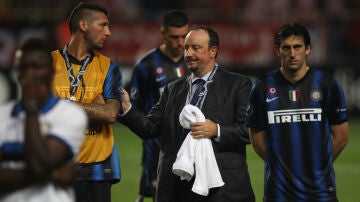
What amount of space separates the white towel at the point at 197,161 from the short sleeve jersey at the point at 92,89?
66 cm

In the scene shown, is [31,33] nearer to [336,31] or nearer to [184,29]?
[336,31]

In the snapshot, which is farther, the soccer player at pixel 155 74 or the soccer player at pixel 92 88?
the soccer player at pixel 155 74

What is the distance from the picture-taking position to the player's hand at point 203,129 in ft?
19.2

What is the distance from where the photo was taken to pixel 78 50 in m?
6.30

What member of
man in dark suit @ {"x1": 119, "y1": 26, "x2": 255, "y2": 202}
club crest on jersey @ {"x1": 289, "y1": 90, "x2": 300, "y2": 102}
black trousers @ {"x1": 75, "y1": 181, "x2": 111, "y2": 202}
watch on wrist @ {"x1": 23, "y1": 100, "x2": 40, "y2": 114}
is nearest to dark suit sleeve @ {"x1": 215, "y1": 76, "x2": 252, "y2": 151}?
man in dark suit @ {"x1": 119, "y1": 26, "x2": 255, "y2": 202}

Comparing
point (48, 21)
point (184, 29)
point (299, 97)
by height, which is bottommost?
point (299, 97)

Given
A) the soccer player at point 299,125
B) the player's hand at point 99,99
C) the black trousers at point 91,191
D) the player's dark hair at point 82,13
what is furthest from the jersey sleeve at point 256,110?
the player's dark hair at point 82,13

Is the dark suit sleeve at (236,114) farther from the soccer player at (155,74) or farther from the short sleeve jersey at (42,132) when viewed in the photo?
the soccer player at (155,74)

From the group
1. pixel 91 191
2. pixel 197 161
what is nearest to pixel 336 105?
pixel 197 161

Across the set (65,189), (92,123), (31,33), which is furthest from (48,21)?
(65,189)

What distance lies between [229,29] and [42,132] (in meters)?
14.6

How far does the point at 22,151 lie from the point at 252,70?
14.3 meters

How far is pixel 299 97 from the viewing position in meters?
6.14

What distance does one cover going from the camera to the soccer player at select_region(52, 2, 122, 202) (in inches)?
243
